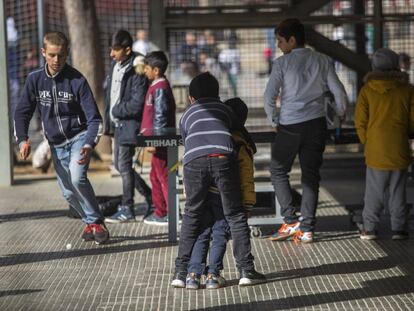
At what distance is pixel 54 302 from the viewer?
24.0 feet

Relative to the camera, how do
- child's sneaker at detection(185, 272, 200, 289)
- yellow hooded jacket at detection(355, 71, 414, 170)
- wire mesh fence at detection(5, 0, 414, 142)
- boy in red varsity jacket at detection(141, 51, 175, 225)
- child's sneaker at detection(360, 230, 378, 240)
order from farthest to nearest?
wire mesh fence at detection(5, 0, 414, 142)
boy in red varsity jacket at detection(141, 51, 175, 225)
child's sneaker at detection(360, 230, 378, 240)
yellow hooded jacket at detection(355, 71, 414, 170)
child's sneaker at detection(185, 272, 200, 289)

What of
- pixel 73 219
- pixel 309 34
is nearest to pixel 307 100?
pixel 73 219

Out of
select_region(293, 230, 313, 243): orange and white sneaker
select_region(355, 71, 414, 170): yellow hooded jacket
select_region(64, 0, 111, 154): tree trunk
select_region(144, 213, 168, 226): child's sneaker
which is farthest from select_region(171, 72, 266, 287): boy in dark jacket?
select_region(64, 0, 111, 154): tree trunk

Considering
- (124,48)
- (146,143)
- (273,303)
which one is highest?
(124,48)

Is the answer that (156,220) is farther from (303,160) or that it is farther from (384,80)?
(384,80)

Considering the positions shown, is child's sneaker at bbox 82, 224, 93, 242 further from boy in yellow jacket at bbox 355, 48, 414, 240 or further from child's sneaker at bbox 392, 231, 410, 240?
child's sneaker at bbox 392, 231, 410, 240

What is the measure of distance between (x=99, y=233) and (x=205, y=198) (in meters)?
2.07

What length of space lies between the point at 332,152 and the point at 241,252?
6.85m

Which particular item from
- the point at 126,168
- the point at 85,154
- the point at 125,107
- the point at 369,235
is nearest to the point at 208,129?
the point at 85,154

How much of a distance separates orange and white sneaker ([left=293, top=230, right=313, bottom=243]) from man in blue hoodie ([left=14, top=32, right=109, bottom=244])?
187cm

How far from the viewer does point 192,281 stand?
761cm

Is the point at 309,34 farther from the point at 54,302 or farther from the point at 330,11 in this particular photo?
the point at 54,302

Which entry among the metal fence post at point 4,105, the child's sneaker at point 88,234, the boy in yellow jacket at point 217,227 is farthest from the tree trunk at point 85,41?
the boy in yellow jacket at point 217,227

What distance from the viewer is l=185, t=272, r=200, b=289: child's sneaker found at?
761cm
